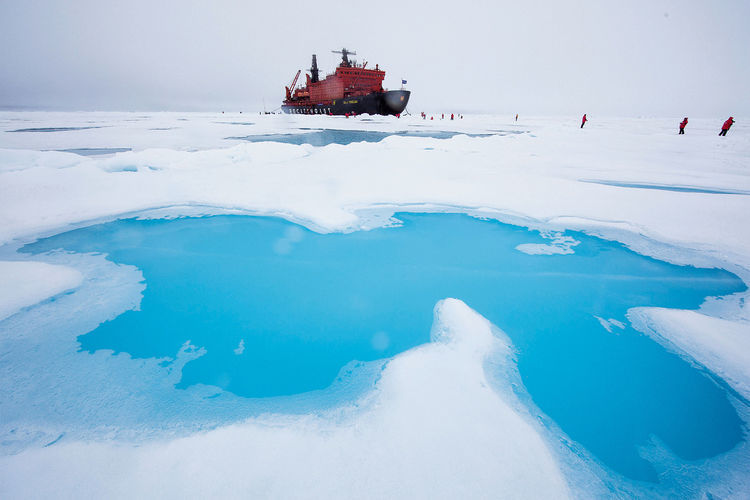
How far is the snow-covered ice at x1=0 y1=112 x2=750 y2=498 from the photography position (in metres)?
1.46

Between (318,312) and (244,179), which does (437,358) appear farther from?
(244,179)

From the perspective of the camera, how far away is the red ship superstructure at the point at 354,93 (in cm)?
3650

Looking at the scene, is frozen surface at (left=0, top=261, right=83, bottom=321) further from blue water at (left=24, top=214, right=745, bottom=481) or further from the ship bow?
the ship bow

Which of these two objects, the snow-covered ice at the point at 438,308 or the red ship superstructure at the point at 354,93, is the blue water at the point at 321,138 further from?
the red ship superstructure at the point at 354,93

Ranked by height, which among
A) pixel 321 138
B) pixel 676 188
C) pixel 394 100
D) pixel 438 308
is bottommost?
pixel 438 308

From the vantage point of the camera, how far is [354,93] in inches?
1524

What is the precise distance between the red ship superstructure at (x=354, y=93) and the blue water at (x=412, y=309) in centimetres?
3640

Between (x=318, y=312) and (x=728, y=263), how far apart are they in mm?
4505

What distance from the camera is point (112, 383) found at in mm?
1966

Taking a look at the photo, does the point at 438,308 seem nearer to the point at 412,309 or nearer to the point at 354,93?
the point at 412,309

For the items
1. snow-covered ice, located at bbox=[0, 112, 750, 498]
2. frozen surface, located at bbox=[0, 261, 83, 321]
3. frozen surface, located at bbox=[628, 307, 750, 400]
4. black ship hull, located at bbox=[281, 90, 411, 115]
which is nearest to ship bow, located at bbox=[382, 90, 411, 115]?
black ship hull, located at bbox=[281, 90, 411, 115]

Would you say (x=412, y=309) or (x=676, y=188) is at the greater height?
(x=676, y=188)

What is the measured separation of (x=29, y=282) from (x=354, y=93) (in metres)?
41.3

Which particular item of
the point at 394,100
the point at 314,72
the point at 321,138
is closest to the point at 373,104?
the point at 394,100
